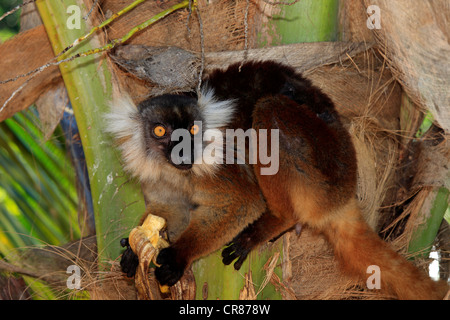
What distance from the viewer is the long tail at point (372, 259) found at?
8.33ft

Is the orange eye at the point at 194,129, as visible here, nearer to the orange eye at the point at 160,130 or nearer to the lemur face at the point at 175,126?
the lemur face at the point at 175,126

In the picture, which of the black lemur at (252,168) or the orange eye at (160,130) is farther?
the orange eye at (160,130)

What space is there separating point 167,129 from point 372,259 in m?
1.46

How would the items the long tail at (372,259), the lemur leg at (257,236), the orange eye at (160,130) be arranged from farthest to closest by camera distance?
→ the orange eye at (160,130) → the lemur leg at (257,236) → the long tail at (372,259)

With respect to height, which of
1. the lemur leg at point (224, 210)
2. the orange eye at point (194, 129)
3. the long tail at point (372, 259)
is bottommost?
the long tail at point (372, 259)

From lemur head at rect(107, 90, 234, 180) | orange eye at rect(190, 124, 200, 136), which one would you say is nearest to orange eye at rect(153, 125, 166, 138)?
lemur head at rect(107, 90, 234, 180)

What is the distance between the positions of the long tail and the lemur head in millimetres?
879

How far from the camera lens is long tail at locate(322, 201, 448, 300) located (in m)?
2.54

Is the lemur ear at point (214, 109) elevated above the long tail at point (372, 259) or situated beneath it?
elevated above

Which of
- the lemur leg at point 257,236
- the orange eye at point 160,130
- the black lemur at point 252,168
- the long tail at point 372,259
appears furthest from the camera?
the orange eye at point 160,130

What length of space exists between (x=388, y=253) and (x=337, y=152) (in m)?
0.65

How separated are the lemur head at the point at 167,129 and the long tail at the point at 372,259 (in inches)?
34.6

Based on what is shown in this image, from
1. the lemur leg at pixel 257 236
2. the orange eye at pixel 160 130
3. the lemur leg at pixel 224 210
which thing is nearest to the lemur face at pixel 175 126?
the orange eye at pixel 160 130
